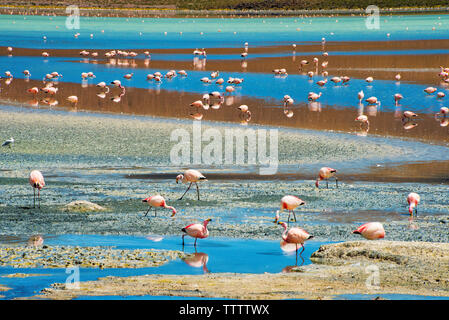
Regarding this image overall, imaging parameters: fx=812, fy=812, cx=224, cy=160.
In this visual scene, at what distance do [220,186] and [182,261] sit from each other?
19.1 ft

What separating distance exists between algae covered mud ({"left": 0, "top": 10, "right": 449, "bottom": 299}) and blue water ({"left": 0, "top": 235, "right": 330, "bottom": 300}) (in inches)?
1.2

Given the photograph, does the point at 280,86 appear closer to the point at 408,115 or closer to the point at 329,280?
the point at 408,115

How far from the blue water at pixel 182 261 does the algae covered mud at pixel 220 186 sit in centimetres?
3

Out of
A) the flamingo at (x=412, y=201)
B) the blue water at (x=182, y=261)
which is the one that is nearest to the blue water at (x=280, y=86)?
the flamingo at (x=412, y=201)

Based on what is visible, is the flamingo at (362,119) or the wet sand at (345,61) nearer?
the flamingo at (362,119)

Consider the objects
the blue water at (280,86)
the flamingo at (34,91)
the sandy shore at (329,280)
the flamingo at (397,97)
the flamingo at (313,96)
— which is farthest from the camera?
the blue water at (280,86)

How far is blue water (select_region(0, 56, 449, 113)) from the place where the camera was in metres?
33.4

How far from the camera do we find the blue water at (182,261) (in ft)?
31.2

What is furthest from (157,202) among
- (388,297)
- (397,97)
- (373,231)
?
(397,97)

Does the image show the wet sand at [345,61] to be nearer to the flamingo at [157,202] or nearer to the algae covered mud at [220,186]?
the algae covered mud at [220,186]

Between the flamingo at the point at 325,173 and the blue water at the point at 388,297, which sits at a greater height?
the blue water at the point at 388,297

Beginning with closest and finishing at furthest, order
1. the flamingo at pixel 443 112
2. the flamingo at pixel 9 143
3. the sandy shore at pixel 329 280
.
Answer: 1. the sandy shore at pixel 329 280
2. the flamingo at pixel 9 143
3. the flamingo at pixel 443 112

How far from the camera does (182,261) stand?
10898 mm
